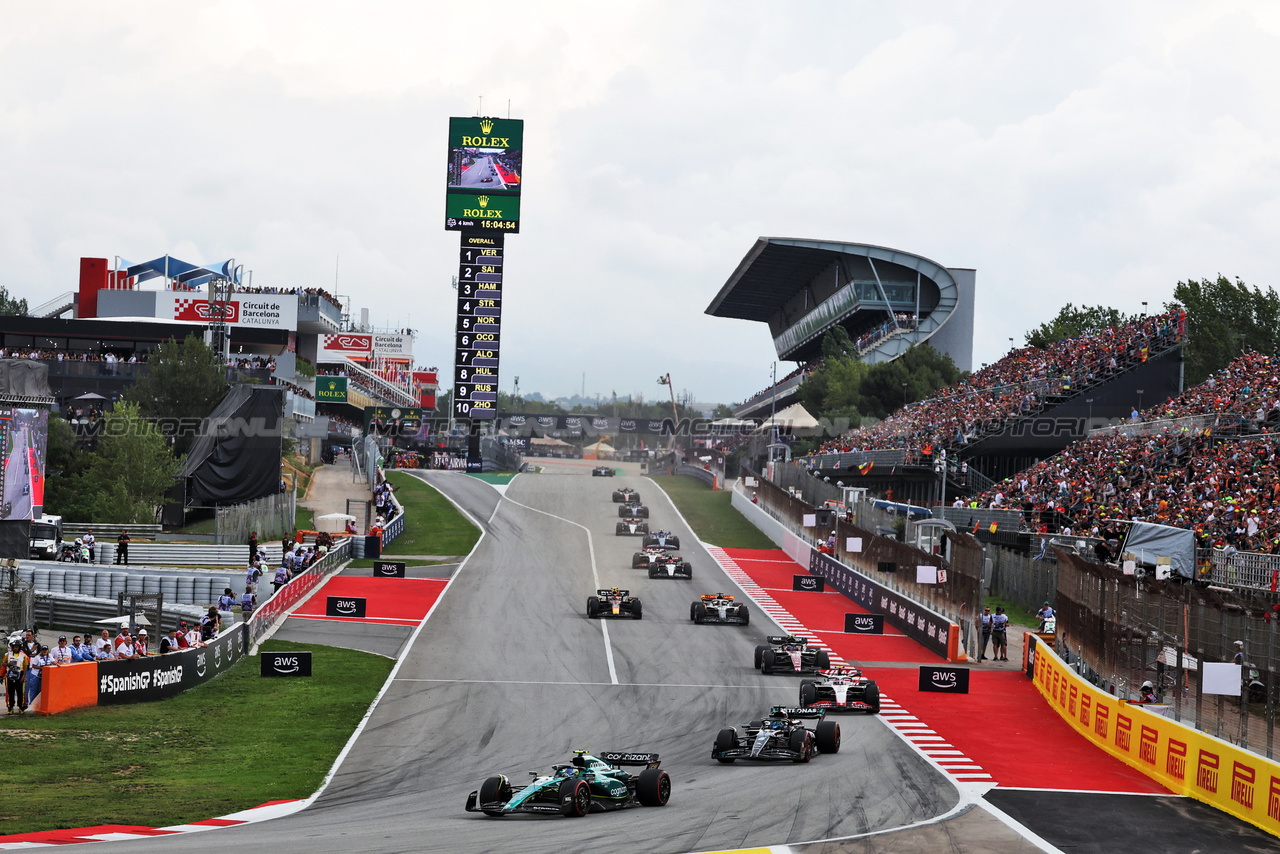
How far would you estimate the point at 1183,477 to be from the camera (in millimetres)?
39781

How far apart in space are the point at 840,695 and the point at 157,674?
47.4ft

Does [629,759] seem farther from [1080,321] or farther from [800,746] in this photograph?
[1080,321]

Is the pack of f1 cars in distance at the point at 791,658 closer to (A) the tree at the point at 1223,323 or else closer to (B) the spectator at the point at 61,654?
(B) the spectator at the point at 61,654

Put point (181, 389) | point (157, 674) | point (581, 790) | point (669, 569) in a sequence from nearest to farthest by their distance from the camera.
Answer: point (581, 790), point (157, 674), point (669, 569), point (181, 389)

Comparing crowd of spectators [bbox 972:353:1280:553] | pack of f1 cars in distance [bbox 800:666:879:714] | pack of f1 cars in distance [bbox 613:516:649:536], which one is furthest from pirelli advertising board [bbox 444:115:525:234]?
pack of f1 cars in distance [bbox 800:666:879:714]

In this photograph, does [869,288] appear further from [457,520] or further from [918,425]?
[457,520]

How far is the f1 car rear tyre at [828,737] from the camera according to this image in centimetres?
2211

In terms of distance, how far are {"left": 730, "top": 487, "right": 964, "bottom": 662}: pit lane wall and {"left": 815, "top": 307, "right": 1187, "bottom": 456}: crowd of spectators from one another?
26.0 feet

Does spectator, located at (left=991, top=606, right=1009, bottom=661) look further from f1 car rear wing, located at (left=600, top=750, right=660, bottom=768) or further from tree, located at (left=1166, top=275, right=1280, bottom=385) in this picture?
tree, located at (left=1166, top=275, right=1280, bottom=385)

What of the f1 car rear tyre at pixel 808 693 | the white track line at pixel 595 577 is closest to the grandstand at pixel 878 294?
the white track line at pixel 595 577

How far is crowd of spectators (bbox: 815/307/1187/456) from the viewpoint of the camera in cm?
6162

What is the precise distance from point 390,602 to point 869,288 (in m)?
68.9

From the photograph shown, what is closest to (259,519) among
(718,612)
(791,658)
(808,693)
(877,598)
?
(718,612)

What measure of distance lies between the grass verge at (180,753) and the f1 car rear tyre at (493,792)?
3414 millimetres
